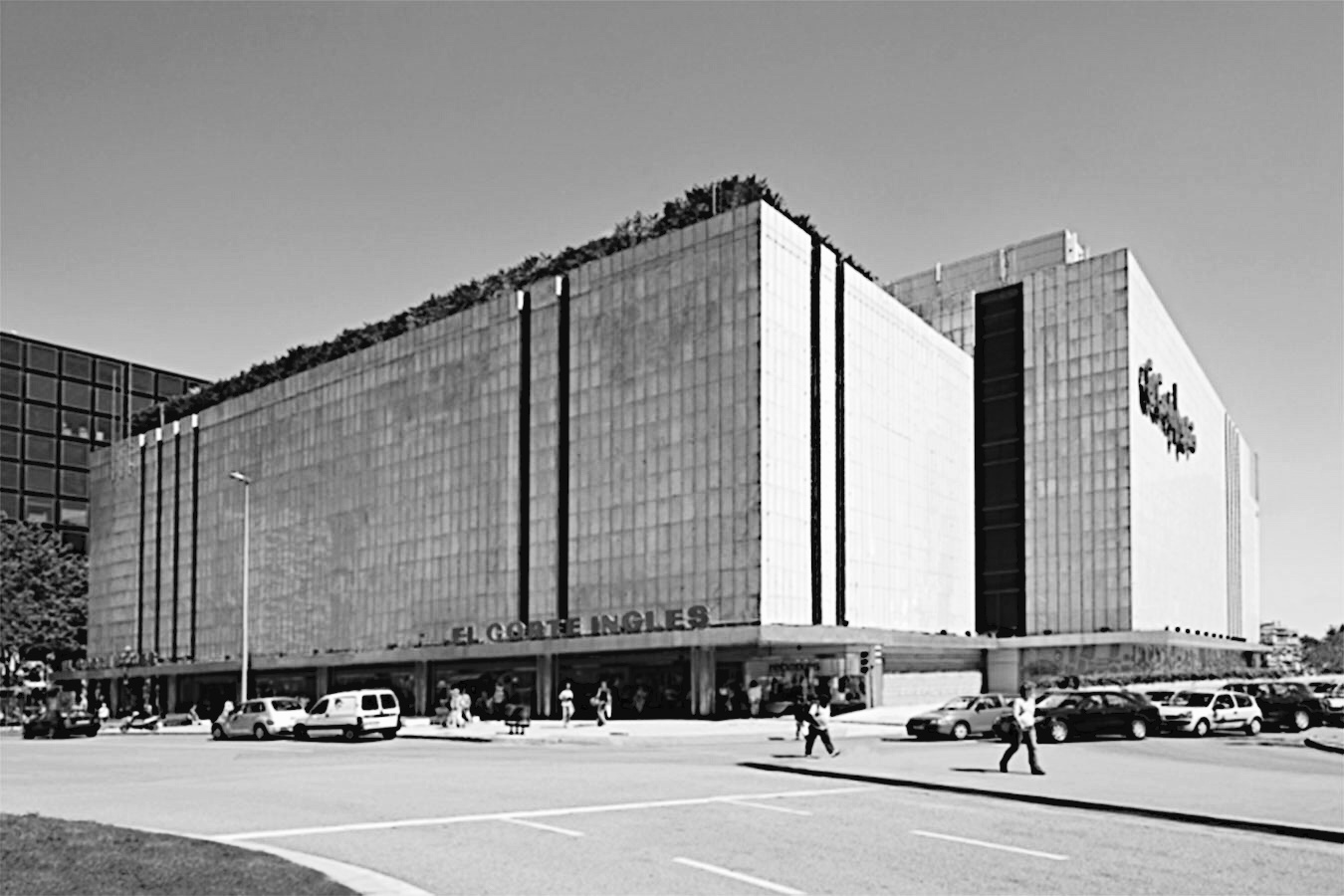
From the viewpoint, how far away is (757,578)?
60.9m

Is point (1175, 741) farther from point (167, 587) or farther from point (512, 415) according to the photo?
point (167, 587)

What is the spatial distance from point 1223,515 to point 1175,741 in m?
78.1

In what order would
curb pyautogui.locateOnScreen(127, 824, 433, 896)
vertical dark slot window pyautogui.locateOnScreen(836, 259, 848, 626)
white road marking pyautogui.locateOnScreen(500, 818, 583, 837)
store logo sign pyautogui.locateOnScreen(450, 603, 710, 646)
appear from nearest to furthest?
curb pyautogui.locateOnScreen(127, 824, 433, 896) → white road marking pyautogui.locateOnScreen(500, 818, 583, 837) → store logo sign pyautogui.locateOnScreen(450, 603, 710, 646) → vertical dark slot window pyautogui.locateOnScreen(836, 259, 848, 626)

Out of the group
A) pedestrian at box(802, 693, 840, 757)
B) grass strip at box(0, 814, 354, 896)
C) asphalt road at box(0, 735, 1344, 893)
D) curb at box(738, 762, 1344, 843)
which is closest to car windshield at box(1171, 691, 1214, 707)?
asphalt road at box(0, 735, 1344, 893)

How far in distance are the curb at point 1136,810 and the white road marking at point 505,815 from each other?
5.36 ft

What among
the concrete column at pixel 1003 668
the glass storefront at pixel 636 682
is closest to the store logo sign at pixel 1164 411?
the concrete column at pixel 1003 668

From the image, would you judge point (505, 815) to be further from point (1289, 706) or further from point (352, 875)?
point (1289, 706)

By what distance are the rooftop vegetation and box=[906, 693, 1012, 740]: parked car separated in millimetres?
28520

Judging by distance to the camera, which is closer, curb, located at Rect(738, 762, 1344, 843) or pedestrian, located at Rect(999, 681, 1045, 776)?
curb, located at Rect(738, 762, 1344, 843)

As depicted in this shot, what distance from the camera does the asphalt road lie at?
14.3 meters

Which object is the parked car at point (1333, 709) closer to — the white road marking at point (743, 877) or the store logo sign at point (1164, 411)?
the white road marking at point (743, 877)

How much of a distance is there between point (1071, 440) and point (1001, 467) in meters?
5.15

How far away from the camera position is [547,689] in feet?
231

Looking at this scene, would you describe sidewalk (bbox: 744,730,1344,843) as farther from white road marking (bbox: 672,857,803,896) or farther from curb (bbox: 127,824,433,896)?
curb (bbox: 127,824,433,896)
